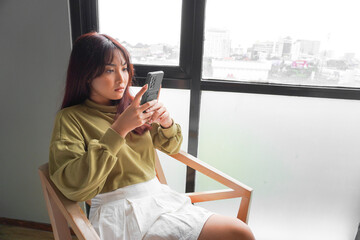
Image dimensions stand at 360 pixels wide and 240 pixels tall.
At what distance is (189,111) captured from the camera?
1.49 metres

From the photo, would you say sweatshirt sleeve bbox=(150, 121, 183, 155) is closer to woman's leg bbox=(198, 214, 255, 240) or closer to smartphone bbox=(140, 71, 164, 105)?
smartphone bbox=(140, 71, 164, 105)

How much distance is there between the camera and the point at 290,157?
1.50m

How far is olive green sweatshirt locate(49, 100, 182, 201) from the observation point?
0.85 meters

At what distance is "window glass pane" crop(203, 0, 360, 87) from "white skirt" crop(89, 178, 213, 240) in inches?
29.9

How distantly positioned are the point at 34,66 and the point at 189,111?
0.90 m

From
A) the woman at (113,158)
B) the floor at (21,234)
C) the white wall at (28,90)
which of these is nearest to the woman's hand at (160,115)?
the woman at (113,158)

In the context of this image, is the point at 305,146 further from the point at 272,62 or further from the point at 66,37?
the point at 66,37

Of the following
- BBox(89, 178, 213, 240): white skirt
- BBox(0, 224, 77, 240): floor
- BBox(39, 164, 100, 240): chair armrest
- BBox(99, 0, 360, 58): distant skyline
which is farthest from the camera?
BBox(0, 224, 77, 240): floor

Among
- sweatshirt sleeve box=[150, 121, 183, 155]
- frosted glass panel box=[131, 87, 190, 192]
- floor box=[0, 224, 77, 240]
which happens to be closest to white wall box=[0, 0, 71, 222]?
floor box=[0, 224, 77, 240]

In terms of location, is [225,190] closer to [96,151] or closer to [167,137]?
[167,137]

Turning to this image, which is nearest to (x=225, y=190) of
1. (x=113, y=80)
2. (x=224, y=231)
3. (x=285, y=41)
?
(x=224, y=231)

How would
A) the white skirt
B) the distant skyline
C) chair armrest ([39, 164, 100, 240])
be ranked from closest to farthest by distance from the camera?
chair armrest ([39, 164, 100, 240]) → the white skirt → the distant skyline

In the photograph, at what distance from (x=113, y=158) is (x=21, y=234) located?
125 centimetres

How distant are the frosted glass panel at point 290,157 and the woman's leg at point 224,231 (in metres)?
0.59
